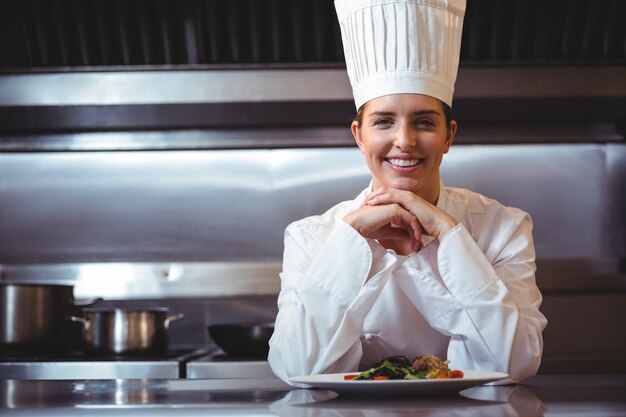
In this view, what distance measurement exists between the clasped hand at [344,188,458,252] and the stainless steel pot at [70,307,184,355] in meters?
1.13

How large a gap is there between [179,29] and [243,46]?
0.25 meters

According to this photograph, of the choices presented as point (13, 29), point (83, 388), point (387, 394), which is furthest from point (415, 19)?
point (13, 29)

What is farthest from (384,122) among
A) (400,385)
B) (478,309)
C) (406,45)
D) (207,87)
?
(207,87)

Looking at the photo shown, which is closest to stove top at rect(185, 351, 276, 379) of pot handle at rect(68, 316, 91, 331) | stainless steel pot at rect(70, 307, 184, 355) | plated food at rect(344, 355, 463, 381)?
stainless steel pot at rect(70, 307, 184, 355)

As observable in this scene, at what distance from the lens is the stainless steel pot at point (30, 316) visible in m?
2.74

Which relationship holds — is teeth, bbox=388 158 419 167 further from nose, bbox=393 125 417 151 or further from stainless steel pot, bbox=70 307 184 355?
stainless steel pot, bbox=70 307 184 355

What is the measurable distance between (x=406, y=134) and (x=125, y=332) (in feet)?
4.48

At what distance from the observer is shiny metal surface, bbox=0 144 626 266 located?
131 inches

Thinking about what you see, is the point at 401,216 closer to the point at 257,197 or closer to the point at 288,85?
the point at 288,85

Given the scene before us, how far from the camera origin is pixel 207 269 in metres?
3.23

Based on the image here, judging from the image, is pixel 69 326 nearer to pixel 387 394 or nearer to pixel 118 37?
pixel 118 37

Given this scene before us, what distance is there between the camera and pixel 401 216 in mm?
1829

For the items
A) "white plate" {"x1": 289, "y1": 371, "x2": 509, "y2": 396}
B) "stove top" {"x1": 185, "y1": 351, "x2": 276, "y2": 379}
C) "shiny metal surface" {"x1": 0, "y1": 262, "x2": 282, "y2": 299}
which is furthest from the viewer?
"shiny metal surface" {"x1": 0, "y1": 262, "x2": 282, "y2": 299}

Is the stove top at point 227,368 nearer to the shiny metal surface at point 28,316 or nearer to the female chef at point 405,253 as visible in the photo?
the shiny metal surface at point 28,316
